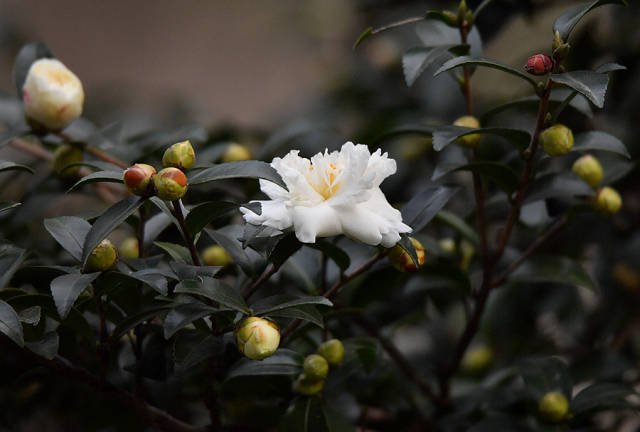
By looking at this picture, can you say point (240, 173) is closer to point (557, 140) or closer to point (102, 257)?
point (102, 257)

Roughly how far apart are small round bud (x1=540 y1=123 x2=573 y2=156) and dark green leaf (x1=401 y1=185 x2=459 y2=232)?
77mm

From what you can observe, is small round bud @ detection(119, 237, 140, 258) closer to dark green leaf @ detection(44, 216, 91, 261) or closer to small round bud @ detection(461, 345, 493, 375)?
dark green leaf @ detection(44, 216, 91, 261)

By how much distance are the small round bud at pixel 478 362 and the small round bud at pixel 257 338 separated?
55 cm

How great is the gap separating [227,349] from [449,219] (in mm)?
246

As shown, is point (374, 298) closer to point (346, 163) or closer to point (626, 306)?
point (346, 163)

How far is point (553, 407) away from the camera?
0.57 m

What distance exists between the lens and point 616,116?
0.93 metres

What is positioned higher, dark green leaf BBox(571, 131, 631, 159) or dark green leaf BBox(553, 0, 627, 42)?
dark green leaf BBox(553, 0, 627, 42)

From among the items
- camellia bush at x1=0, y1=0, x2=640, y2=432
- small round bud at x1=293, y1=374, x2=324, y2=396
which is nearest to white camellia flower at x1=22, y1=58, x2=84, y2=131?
camellia bush at x1=0, y1=0, x2=640, y2=432

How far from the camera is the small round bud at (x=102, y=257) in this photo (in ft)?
1.44

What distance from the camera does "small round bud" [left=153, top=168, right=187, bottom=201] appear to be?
0.40m

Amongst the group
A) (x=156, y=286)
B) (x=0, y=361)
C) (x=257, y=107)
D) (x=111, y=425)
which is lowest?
(x=257, y=107)

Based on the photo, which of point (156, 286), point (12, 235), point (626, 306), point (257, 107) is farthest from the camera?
point (257, 107)

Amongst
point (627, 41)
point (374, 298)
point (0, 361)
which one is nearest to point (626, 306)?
point (627, 41)
